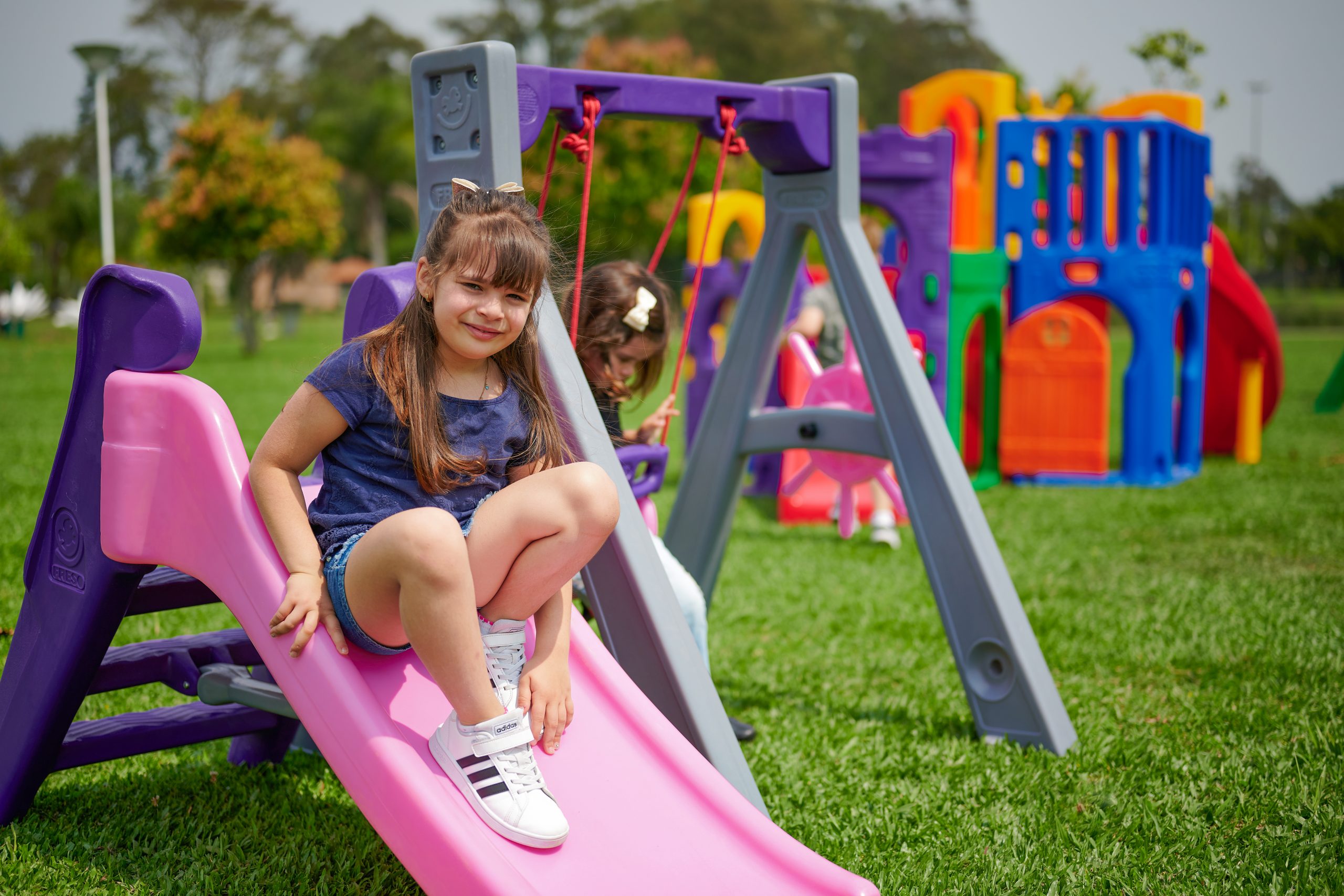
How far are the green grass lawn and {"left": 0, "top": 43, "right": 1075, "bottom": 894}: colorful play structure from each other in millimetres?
208

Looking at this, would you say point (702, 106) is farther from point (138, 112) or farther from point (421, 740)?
point (138, 112)

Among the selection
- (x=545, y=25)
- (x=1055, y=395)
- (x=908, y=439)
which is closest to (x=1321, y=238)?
(x=545, y=25)

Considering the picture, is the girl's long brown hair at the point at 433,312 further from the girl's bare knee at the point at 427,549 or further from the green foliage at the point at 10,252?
the green foliage at the point at 10,252

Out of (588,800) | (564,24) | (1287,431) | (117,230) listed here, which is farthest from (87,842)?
(564,24)

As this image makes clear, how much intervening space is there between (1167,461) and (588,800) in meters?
7.27

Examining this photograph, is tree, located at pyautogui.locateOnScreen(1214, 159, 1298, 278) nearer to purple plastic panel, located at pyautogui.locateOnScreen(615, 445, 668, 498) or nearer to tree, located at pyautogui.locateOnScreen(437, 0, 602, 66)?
tree, located at pyautogui.locateOnScreen(437, 0, 602, 66)

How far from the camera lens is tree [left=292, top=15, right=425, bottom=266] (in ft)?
147

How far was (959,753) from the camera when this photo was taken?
3270 millimetres

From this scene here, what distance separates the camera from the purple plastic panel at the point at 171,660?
2.77m

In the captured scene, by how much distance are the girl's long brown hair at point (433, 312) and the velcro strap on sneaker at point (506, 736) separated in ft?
1.44

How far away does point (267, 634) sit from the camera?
6.94 ft

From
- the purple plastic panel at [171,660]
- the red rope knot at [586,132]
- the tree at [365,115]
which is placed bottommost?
the purple plastic panel at [171,660]

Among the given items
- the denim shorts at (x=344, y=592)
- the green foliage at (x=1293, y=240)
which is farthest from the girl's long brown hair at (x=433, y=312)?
the green foliage at (x=1293, y=240)

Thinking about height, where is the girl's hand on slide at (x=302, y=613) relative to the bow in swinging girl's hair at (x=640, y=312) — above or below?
below
